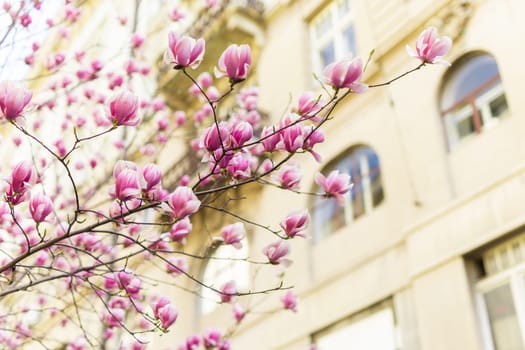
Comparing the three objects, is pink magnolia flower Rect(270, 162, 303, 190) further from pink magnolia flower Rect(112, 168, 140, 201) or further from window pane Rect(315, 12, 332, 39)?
window pane Rect(315, 12, 332, 39)

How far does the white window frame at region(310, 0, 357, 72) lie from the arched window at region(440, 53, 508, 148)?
2.90 metres

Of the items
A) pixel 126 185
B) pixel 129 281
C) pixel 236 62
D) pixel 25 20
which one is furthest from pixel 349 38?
A: pixel 126 185

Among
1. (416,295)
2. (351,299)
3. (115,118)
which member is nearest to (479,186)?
(416,295)

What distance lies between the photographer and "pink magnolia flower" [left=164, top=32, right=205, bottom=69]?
2.77 m

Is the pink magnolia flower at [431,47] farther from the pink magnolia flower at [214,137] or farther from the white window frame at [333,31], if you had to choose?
the white window frame at [333,31]

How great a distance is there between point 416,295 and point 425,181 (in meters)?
1.48

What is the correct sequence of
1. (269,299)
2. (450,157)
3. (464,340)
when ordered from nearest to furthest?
(464,340) → (450,157) → (269,299)

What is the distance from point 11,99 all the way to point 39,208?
22.1 inches

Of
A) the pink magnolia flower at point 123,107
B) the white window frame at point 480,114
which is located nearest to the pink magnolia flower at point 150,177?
the pink magnolia flower at point 123,107

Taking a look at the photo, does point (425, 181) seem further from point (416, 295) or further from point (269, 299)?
point (269, 299)

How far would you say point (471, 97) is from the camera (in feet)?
28.0

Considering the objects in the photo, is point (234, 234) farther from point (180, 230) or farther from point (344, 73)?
point (344, 73)

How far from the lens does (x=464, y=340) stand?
6883mm

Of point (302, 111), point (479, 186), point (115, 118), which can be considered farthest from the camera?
point (479, 186)
